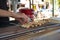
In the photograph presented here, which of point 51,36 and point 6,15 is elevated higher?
point 6,15

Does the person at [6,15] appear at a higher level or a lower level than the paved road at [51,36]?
higher

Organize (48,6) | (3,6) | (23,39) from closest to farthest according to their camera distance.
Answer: (23,39)
(3,6)
(48,6)

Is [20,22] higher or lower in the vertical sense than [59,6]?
lower

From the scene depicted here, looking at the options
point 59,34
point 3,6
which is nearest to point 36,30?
point 59,34

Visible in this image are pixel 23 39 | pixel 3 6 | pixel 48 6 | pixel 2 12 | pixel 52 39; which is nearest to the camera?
pixel 23 39

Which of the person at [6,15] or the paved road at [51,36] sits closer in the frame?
the paved road at [51,36]

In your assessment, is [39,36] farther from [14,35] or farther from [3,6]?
[3,6]

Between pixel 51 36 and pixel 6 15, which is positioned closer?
pixel 51 36

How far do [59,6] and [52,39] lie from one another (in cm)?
205

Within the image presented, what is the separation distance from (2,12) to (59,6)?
2.03 m

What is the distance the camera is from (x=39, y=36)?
2.81 feet

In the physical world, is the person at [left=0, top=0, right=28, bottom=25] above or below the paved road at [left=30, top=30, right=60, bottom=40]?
above

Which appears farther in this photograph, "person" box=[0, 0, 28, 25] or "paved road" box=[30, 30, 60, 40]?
"person" box=[0, 0, 28, 25]

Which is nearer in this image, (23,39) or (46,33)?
(23,39)
